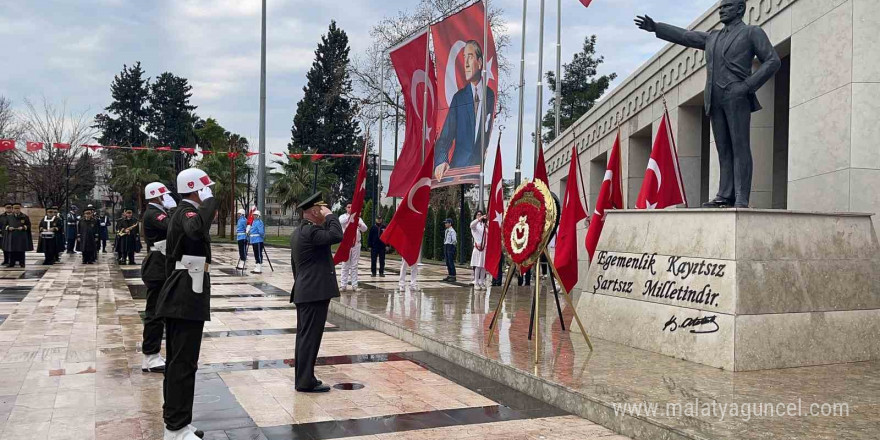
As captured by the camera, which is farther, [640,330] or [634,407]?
[640,330]

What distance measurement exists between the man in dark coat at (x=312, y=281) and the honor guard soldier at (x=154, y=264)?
1625 millimetres

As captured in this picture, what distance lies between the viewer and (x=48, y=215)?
23656 millimetres

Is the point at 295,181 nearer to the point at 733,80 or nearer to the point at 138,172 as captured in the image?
the point at 138,172

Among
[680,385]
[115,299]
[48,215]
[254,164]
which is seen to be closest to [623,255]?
[680,385]

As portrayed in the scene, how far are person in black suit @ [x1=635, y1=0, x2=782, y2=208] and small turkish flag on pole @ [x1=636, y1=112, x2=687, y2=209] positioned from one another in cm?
173

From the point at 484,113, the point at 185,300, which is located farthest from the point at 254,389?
the point at 484,113

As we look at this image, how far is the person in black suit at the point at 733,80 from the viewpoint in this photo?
8.06m

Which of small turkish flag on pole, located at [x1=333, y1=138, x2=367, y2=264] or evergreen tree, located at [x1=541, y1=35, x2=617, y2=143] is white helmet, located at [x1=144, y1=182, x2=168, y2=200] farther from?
evergreen tree, located at [x1=541, y1=35, x2=617, y2=143]

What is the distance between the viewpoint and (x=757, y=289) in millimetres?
7199

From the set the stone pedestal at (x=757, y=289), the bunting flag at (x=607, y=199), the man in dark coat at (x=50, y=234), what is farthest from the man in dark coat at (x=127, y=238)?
the stone pedestal at (x=757, y=289)

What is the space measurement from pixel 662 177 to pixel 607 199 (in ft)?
2.94

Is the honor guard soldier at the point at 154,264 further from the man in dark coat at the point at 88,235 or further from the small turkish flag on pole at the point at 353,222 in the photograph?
the man in dark coat at the point at 88,235

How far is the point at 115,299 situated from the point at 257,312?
3.40 metres

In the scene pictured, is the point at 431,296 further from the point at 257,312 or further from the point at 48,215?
the point at 48,215
